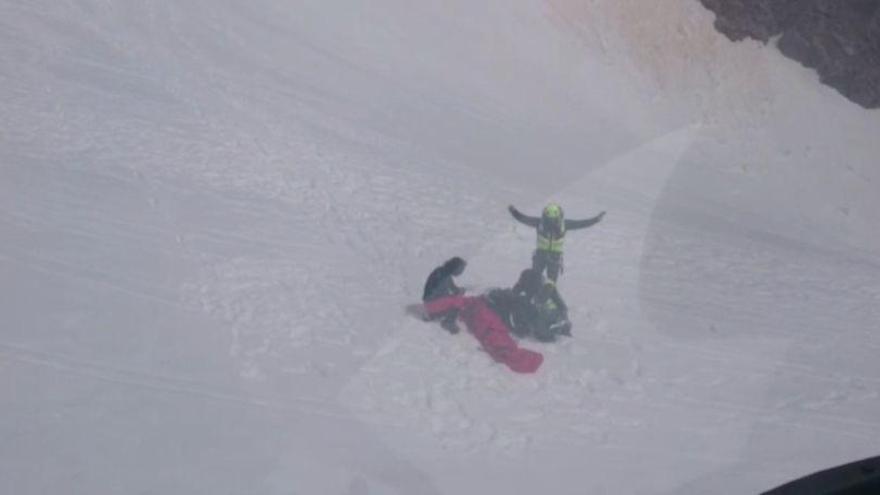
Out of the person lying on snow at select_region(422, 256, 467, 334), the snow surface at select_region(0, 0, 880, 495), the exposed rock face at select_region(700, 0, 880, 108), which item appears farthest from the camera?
the exposed rock face at select_region(700, 0, 880, 108)

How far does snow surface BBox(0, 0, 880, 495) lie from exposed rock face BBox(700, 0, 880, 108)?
0.38 m

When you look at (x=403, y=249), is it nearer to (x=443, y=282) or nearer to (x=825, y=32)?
(x=443, y=282)

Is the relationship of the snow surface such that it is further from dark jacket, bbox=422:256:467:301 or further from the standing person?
the standing person

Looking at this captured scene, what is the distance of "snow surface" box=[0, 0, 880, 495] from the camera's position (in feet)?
21.8

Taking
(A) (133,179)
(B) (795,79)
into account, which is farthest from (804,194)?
(A) (133,179)

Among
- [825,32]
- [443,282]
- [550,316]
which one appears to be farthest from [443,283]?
[825,32]

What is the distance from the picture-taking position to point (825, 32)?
60.7 ft

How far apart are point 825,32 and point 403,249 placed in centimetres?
1120

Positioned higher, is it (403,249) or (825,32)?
(825,32)

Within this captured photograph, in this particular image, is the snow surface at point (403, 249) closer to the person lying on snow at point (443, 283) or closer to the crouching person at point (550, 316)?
the crouching person at point (550, 316)

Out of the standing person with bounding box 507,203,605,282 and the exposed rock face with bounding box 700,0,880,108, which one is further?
the exposed rock face with bounding box 700,0,880,108

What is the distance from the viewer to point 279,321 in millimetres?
8031

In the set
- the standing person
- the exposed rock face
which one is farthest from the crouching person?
the exposed rock face

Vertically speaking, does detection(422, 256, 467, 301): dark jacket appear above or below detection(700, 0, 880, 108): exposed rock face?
below
